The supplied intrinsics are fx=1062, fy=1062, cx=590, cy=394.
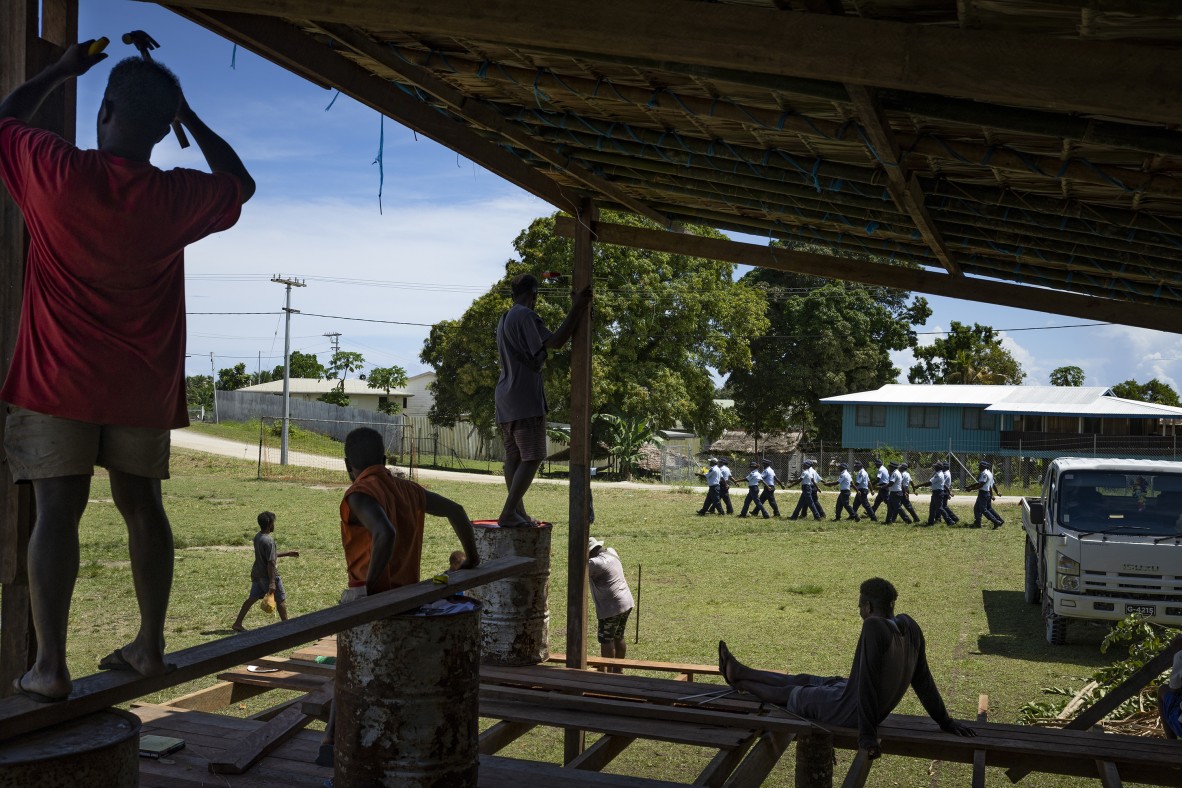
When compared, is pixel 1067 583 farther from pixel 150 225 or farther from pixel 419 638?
pixel 150 225

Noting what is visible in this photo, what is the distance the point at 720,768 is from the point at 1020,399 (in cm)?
4101

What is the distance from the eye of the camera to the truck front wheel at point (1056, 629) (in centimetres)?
1216

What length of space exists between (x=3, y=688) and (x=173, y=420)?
1.37 meters

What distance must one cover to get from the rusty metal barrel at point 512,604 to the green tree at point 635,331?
29610mm

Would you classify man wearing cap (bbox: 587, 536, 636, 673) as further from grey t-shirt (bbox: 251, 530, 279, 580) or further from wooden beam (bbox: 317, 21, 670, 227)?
grey t-shirt (bbox: 251, 530, 279, 580)

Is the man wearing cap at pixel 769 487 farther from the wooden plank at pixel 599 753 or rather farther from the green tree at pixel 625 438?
the wooden plank at pixel 599 753

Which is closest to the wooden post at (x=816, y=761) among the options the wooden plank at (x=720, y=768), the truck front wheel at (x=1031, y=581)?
the wooden plank at (x=720, y=768)

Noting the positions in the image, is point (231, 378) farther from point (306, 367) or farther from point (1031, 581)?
point (1031, 581)

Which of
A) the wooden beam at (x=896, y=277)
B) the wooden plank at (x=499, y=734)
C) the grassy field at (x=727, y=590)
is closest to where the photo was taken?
the wooden plank at (x=499, y=734)

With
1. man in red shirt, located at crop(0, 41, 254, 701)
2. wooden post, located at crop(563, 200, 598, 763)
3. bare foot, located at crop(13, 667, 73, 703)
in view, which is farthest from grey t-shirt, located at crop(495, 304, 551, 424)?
bare foot, located at crop(13, 667, 73, 703)

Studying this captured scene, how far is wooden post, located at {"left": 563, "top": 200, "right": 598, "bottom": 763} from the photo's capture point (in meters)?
7.90

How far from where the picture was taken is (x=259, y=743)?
5055 millimetres

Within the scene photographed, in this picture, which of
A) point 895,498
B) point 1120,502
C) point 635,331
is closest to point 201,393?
A: point 635,331

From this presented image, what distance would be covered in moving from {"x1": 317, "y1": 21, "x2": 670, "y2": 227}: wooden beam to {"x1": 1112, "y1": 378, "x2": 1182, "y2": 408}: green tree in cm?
5130
